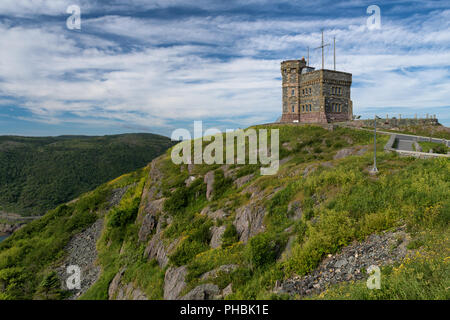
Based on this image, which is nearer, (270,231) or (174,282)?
(270,231)

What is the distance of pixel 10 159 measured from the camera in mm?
193750

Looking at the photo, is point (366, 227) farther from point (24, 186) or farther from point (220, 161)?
point (24, 186)

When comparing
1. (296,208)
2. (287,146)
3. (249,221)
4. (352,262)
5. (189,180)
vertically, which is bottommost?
(249,221)

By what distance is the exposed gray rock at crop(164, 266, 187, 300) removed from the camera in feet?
46.6

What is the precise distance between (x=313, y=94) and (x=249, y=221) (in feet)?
118

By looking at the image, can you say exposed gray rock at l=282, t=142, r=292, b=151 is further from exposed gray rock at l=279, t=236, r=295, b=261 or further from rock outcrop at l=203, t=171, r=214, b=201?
exposed gray rock at l=279, t=236, r=295, b=261

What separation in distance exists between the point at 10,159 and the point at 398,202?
25404cm

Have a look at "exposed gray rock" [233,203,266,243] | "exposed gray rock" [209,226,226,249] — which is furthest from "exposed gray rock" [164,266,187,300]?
"exposed gray rock" [233,203,266,243]

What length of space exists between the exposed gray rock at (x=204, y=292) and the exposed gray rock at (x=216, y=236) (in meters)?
4.65

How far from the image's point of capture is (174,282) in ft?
50.3

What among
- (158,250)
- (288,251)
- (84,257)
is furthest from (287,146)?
(84,257)

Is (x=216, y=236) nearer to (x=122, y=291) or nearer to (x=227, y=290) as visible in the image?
(x=227, y=290)

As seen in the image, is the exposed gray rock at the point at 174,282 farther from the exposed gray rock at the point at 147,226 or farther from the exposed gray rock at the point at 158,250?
the exposed gray rock at the point at 147,226
